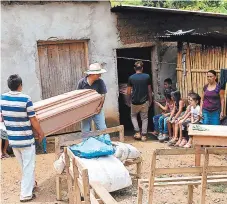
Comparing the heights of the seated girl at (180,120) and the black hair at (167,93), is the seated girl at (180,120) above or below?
below

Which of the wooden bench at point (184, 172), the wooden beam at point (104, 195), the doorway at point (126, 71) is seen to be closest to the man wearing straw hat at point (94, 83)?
the doorway at point (126, 71)

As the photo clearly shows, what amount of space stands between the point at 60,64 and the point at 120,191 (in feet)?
12.7

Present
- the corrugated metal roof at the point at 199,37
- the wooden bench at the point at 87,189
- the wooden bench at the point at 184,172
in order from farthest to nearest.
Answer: the corrugated metal roof at the point at 199,37 → the wooden bench at the point at 184,172 → the wooden bench at the point at 87,189

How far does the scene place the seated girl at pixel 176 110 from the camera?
30.4ft

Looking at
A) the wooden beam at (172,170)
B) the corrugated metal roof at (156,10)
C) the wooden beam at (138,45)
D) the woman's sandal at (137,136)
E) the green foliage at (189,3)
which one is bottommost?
the woman's sandal at (137,136)

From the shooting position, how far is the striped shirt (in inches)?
238

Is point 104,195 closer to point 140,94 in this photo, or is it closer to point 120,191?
point 120,191

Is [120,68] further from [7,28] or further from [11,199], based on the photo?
[11,199]

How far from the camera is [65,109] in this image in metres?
7.03

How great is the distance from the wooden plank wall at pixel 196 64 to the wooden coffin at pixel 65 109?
2.69m

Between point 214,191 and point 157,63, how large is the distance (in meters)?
4.62

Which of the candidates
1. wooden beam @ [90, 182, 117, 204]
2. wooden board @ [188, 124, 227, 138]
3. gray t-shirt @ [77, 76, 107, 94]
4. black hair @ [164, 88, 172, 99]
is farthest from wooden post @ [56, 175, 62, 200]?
Result: black hair @ [164, 88, 172, 99]

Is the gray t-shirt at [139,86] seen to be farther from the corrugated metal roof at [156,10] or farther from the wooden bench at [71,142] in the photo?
the wooden bench at [71,142]

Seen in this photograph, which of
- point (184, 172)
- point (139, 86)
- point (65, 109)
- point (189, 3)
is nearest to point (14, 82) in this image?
point (65, 109)
